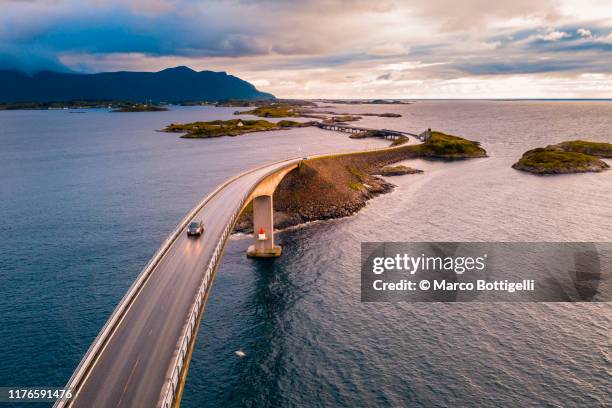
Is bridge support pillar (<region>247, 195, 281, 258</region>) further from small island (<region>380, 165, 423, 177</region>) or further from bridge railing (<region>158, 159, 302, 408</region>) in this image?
small island (<region>380, 165, 423, 177</region>)

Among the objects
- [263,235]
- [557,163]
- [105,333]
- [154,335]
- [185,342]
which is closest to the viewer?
[185,342]

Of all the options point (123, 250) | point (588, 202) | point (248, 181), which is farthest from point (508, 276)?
point (123, 250)

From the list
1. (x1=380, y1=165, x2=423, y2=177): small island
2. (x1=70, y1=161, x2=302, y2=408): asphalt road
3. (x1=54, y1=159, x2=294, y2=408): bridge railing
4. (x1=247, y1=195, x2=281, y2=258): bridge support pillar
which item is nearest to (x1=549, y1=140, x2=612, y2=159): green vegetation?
(x1=380, y1=165, x2=423, y2=177): small island

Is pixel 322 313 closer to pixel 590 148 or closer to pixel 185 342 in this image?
pixel 185 342

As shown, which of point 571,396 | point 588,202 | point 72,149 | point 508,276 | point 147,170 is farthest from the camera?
point 72,149

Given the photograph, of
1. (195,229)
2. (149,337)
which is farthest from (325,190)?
(149,337)

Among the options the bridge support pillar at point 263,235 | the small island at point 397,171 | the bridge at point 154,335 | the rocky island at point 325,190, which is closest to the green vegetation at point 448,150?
the small island at point 397,171

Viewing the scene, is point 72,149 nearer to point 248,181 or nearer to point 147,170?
point 147,170

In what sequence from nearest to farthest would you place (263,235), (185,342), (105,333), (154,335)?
1. (185,342)
2. (105,333)
3. (154,335)
4. (263,235)
